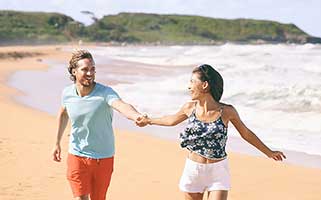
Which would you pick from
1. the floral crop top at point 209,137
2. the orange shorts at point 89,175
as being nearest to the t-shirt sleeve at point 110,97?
the orange shorts at point 89,175

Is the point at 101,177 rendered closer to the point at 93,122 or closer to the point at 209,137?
the point at 93,122

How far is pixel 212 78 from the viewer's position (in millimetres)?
4223

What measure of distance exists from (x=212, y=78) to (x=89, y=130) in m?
0.94

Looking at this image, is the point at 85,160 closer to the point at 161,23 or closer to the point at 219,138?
the point at 219,138

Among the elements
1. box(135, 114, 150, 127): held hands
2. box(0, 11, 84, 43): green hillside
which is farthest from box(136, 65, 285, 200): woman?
box(0, 11, 84, 43): green hillside

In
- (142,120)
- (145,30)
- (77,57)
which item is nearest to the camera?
(142,120)

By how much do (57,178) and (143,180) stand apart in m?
1.02

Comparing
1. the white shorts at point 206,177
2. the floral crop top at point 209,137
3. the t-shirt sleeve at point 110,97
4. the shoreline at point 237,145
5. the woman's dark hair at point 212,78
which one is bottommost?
the shoreline at point 237,145

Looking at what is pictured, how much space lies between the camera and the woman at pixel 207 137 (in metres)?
4.16

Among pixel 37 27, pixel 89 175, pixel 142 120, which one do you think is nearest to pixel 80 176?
pixel 89 175

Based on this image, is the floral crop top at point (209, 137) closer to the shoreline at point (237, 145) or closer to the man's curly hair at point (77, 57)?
the man's curly hair at point (77, 57)

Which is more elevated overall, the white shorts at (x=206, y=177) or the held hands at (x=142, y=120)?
the held hands at (x=142, y=120)

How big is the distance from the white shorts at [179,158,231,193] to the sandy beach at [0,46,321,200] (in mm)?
2517

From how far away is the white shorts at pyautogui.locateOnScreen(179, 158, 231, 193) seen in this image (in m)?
4.17
